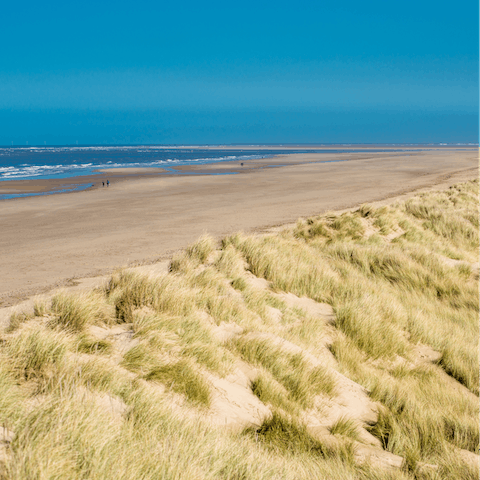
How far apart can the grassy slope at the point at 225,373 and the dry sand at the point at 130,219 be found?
8.53 feet

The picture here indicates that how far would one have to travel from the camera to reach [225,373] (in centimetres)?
412

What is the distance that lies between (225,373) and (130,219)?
11761 mm

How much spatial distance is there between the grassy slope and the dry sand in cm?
260

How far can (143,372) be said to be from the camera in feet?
12.2

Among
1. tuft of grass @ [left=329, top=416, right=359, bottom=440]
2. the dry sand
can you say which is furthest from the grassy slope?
the dry sand

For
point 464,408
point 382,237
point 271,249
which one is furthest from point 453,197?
point 464,408

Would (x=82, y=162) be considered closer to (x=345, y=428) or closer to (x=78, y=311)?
(x=78, y=311)

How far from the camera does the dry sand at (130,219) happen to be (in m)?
8.76

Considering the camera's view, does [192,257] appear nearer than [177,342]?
No

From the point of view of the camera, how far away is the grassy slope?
102 inches

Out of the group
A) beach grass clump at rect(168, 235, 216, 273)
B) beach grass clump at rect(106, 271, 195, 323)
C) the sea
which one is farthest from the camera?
the sea

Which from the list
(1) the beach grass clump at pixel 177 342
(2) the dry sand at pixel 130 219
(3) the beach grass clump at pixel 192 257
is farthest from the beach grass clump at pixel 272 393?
(2) the dry sand at pixel 130 219

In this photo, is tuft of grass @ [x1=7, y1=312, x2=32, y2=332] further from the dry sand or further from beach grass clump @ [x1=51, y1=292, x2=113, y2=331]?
the dry sand

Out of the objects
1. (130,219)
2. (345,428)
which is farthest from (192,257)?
(130,219)
